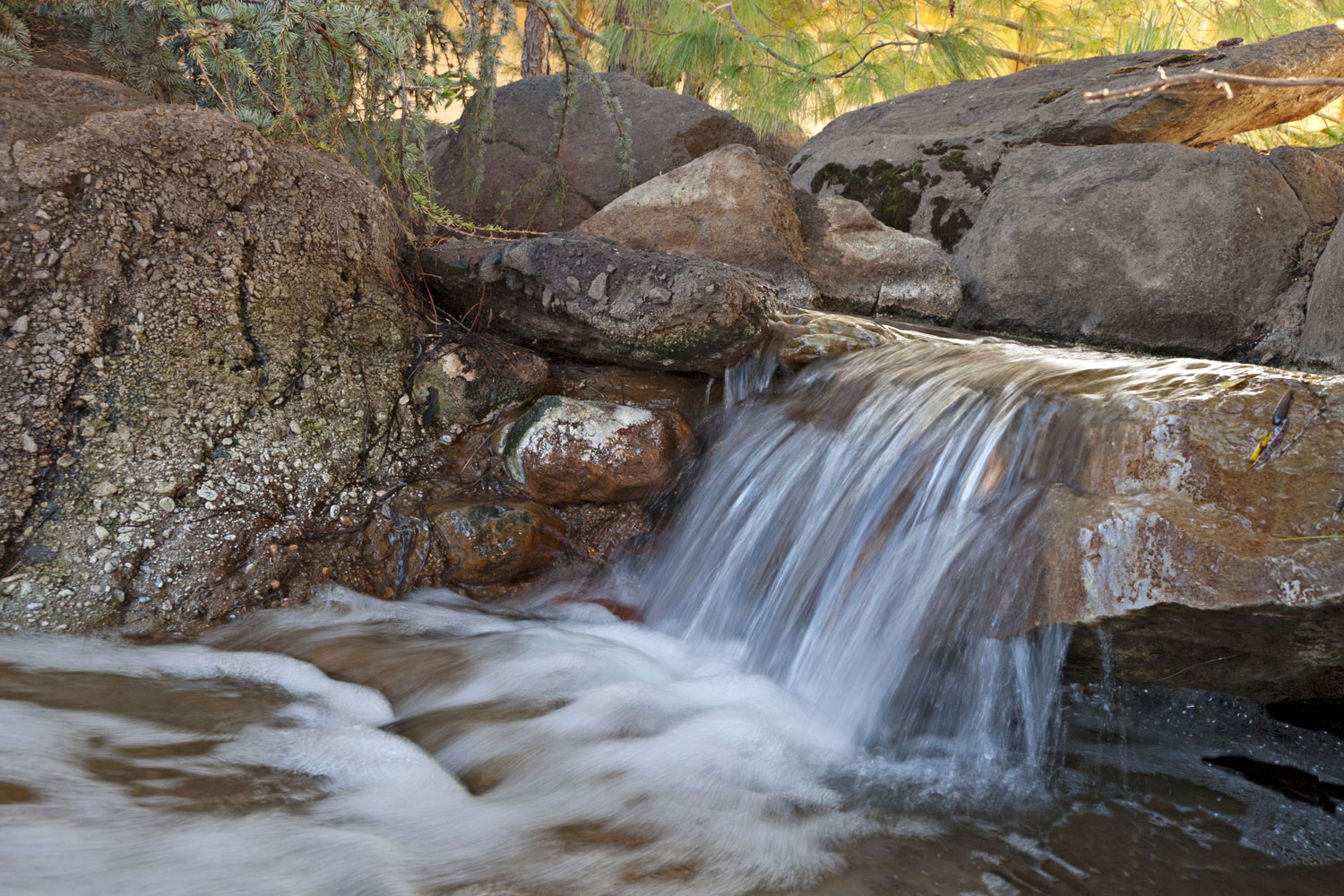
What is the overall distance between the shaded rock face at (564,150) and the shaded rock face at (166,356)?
2946mm

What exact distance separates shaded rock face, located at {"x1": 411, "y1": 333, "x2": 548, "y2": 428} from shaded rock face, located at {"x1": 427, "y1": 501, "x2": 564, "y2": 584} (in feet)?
1.39

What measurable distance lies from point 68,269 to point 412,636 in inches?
62.0

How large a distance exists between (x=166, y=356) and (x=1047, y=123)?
567 cm

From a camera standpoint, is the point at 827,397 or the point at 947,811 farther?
the point at 827,397

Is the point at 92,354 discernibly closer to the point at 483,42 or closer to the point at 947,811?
the point at 483,42

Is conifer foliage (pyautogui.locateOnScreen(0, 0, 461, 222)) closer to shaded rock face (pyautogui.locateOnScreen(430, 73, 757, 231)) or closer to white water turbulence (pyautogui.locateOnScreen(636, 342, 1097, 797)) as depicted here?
white water turbulence (pyautogui.locateOnScreen(636, 342, 1097, 797))

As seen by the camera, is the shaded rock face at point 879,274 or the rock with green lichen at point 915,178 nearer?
the shaded rock face at point 879,274

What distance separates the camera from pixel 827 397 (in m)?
3.47

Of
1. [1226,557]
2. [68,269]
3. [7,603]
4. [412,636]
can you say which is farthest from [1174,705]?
[68,269]

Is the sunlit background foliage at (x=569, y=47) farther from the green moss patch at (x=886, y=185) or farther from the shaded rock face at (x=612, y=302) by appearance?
the green moss patch at (x=886, y=185)

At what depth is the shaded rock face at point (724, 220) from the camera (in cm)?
495

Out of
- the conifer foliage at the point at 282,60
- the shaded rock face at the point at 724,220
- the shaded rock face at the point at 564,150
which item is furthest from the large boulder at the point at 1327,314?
the shaded rock face at the point at 564,150

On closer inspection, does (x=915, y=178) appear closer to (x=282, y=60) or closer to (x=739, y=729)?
(x=282, y=60)

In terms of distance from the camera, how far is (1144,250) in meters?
4.82
